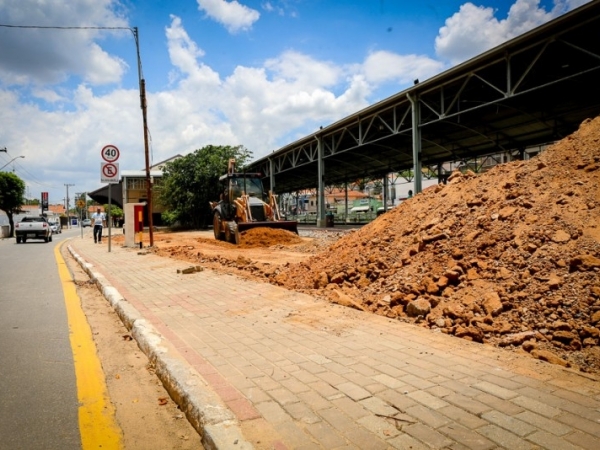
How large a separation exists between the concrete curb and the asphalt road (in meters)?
0.66

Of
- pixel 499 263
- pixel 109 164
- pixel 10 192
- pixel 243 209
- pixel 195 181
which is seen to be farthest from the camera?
pixel 10 192

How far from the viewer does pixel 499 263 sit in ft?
16.8

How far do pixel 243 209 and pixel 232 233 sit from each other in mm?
1072

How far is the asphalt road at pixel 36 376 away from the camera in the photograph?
2.65 meters

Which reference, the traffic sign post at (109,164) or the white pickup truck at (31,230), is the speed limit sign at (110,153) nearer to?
the traffic sign post at (109,164)

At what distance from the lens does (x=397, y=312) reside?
5148 mm

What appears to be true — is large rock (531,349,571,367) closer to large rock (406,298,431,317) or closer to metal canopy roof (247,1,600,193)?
large rock (406,298,431,317)

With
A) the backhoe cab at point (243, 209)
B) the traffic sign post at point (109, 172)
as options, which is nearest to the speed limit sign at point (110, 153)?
the traffic sign post at point (109, 172)

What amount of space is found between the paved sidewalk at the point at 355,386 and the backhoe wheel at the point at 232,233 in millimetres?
10679

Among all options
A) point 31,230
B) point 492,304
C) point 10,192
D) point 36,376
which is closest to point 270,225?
point 492,304

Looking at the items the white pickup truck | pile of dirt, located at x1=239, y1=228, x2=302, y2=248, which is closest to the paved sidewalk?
pile of dirt, located at x1=239, y1=228, x2=302, y2=248

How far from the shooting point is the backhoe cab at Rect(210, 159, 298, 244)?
16.4 metres

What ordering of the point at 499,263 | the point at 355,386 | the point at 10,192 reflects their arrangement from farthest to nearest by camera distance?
the point at 10,192
the point at 499,263
the point at 355,386

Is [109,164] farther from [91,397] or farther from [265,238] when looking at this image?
[91,397]
